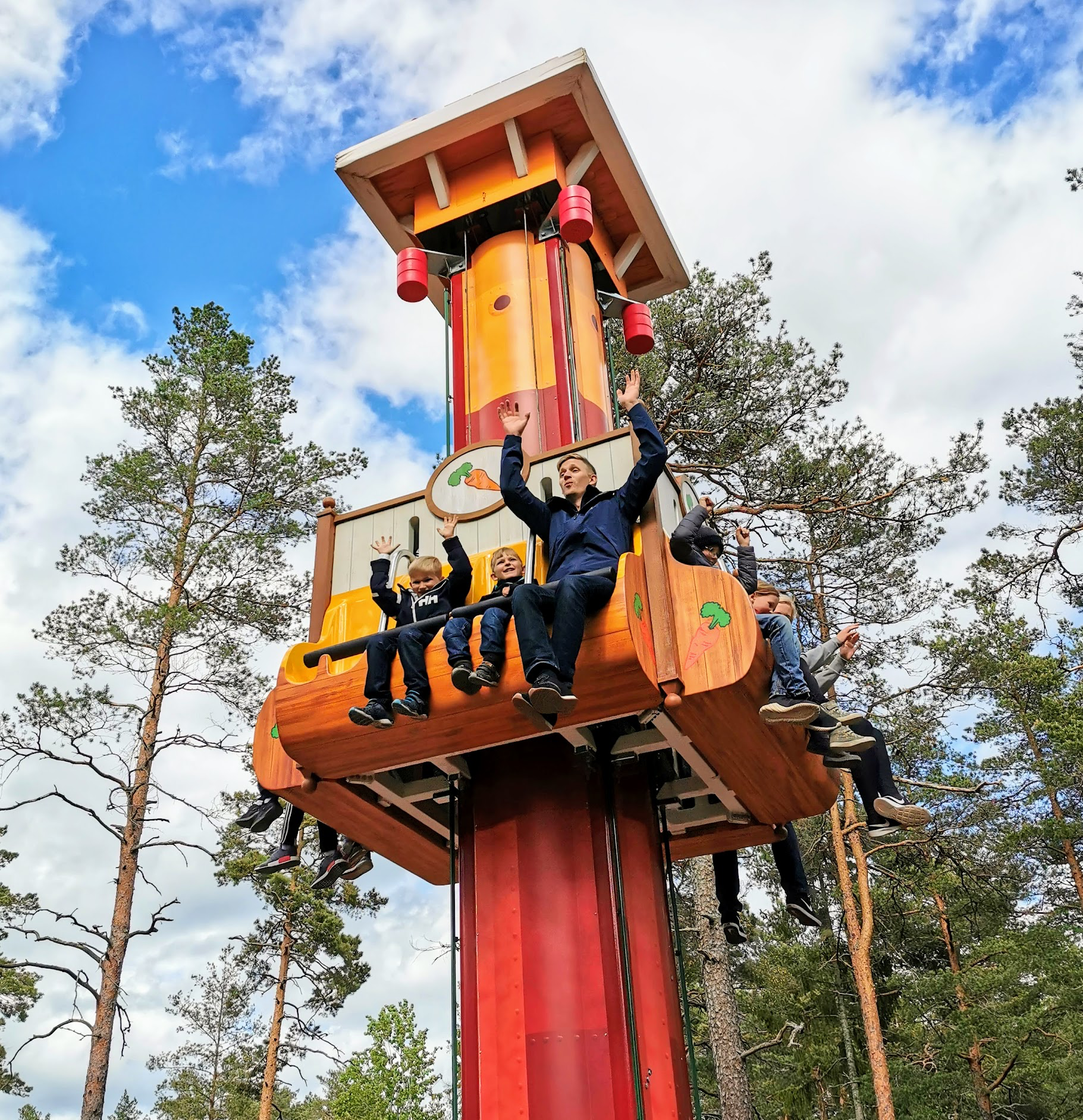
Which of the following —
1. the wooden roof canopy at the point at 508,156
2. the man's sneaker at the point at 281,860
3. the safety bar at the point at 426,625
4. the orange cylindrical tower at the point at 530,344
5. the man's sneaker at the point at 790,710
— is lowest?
the man's sneaker at the point at 790,710

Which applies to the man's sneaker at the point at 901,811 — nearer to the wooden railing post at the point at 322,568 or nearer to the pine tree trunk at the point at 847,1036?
the wooden railing post at the point at 322,568

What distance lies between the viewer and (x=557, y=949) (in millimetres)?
6281

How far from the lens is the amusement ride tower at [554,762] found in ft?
19.3

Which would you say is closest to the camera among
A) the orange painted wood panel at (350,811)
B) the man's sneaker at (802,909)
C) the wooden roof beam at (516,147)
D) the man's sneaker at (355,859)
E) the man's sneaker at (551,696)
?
the man's sneaker at (551,696)

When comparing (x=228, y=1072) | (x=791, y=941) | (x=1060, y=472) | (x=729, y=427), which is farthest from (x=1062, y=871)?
(x=228, y=1072)

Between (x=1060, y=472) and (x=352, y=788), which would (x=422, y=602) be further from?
(x=1060, y=472)

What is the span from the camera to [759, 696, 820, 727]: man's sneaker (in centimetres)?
567

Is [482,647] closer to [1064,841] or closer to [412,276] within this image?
[412,276]

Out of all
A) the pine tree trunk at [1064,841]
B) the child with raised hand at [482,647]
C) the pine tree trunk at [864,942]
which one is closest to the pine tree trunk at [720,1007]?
the pine tree trunk at [864,942]

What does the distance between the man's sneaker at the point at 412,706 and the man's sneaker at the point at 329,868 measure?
2075 millimetres

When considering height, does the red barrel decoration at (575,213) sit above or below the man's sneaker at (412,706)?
above

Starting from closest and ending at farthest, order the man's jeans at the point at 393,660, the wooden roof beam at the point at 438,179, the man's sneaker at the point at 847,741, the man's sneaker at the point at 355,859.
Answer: the man's jeans at the point at 393,660, the man's sneaker at the point at 847,741, the man's sneaker at the point at 355,859, the wooden roof beam at the point at 438,179

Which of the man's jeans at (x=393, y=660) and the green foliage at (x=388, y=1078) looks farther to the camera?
the green foliage at (x=388, y=1078)

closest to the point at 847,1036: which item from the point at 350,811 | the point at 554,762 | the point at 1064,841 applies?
the point at 1064,841
